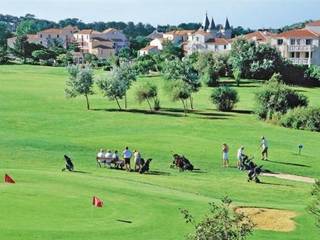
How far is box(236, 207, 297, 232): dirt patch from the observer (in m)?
28.2

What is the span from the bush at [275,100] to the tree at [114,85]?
1569 centimetres

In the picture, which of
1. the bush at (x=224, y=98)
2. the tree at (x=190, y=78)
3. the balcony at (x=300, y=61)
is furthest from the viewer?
the balcony at (x=300, y=61)

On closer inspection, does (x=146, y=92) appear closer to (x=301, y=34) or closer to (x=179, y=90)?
(x=179, y=90)

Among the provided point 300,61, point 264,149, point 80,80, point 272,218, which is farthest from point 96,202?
point 300,61

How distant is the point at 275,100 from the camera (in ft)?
251

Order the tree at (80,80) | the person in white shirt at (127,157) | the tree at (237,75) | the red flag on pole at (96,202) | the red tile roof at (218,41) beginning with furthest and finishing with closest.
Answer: the red tile roof at (218,41)
the tree at (237,75)
the tree at (80,80)
the person in white shirt at (127,157)
the red flag on pole at (96,202)

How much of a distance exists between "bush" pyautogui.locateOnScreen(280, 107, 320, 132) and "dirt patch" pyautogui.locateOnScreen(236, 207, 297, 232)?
39.9 metres

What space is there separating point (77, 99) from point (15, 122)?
21.0 meters

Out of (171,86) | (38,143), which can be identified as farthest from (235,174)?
(171,86)

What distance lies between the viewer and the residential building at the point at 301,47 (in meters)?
140

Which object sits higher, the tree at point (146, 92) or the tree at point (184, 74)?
the tree at point (184, 74)

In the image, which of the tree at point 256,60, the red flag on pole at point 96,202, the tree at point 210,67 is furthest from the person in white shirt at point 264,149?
the tree at point 256,60

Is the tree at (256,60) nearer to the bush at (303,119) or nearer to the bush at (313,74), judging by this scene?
the bush at (313,74)

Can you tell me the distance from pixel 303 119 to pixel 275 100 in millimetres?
6989
